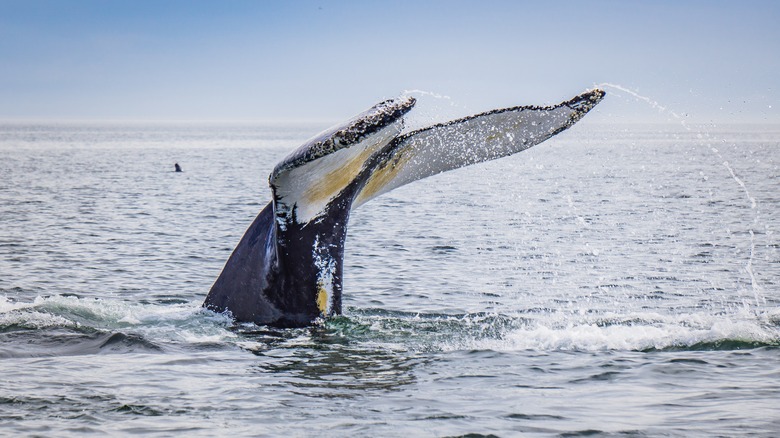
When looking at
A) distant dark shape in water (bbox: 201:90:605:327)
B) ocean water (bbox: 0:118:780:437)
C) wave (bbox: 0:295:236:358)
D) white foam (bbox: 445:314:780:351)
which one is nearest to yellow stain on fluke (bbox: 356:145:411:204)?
distant dark shape in water (bbox: 201:90:605:327)

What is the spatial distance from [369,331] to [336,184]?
7.15 feet

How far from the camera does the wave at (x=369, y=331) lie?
724 cm

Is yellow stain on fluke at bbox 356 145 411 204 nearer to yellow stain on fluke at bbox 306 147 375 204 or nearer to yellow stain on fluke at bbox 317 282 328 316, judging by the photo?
yellow stain on fluke at bbox 306 147 375 204

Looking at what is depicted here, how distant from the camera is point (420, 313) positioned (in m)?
9.63

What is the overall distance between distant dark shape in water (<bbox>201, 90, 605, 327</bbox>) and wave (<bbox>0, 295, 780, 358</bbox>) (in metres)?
0.58

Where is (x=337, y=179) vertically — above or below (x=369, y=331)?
above

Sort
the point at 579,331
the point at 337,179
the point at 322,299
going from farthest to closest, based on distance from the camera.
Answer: the point at 579,331 < the point at 322,299 < the point at 337,179

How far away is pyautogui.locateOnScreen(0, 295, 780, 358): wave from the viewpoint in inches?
285

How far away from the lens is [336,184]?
20.0 ft

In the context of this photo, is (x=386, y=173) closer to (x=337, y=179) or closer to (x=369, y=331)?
(x=337, y=179)

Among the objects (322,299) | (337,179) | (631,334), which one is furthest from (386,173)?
(631,334)

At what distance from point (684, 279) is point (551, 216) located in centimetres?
1084

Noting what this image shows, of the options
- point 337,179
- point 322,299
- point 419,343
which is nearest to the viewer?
point 337,179

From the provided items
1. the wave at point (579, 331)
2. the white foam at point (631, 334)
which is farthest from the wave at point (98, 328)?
the white foam at point (631, 334)
